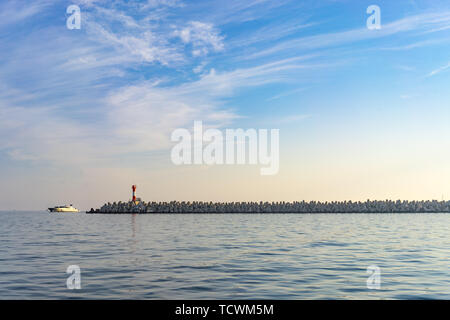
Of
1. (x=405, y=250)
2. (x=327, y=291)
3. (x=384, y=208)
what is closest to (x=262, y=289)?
(x=327, y=291)

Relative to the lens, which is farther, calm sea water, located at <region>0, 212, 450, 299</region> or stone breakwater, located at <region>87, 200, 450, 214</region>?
stone breakwater, located at <region>87, 200, 450, 214</region>

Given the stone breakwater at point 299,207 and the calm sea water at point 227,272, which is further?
the stone breakwater at point 299,207

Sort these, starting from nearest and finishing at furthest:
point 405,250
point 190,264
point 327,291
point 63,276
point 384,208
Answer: point 327,291
point 63,276
point 190,264
point 405,250
point 384,208

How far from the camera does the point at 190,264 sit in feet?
69.2

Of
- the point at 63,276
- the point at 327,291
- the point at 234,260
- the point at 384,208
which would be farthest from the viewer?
the point at 384,208

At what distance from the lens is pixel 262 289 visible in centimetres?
1523

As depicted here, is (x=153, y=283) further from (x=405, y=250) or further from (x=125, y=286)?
(x=405, y=250)

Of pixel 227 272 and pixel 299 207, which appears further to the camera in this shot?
pixel 299 207
